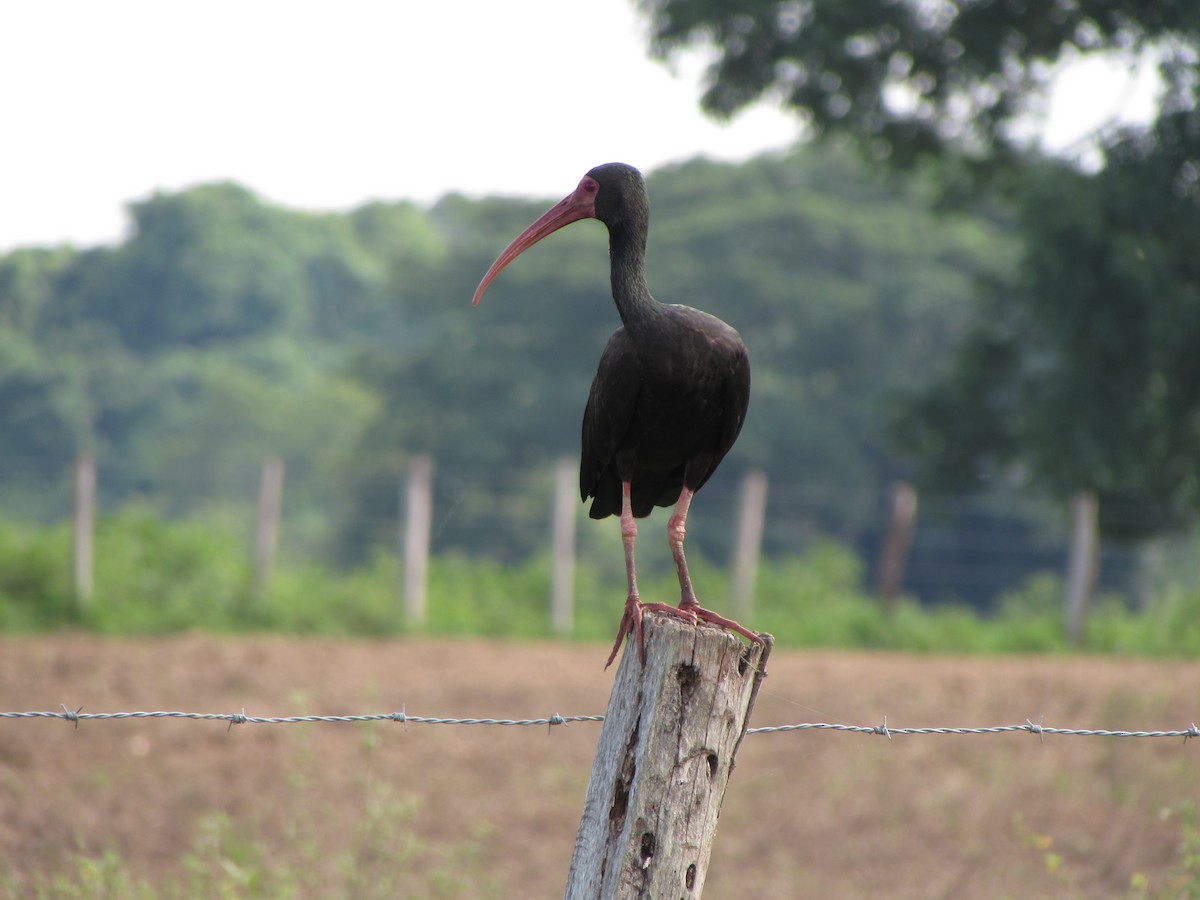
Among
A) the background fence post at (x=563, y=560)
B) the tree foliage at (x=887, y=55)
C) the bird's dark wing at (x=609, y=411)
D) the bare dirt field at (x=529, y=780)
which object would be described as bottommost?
the bare dirt field at (x=529, y=780)

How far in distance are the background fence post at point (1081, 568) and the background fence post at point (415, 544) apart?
6.39 m

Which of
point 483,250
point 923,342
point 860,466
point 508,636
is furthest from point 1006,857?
point 483,250

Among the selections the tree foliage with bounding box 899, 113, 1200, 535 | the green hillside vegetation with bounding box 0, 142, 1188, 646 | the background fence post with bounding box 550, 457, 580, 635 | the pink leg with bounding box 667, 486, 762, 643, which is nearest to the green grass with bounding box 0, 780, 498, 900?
the pink leg with bounding box 667, 486, 762, 643

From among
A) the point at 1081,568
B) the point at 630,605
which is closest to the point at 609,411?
the point at 630,605

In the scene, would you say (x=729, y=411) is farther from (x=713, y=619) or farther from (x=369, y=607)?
(x=369, y=607)

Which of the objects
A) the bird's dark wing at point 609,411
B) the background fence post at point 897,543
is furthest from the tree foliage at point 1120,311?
the bird's dark wing at point 609,411

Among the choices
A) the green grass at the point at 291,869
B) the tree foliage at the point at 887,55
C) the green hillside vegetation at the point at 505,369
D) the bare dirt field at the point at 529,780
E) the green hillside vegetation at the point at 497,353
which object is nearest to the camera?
the green grass at the point at 291,869

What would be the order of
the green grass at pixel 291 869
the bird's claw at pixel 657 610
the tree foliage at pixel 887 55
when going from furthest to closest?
the tree foliage at pixel 887 55
the green grass at pixel 291 869
the bird's claw at pixel 657 610

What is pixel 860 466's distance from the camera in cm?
3138

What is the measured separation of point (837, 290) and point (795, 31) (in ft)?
63.7

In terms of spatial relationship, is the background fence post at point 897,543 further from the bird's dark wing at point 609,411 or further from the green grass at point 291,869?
the bird's dark wing at point 609,411

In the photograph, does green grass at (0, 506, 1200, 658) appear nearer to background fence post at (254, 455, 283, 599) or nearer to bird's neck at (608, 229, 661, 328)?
background fence post at (254, 455, 283, 599)

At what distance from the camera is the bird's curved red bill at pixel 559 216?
374 cm

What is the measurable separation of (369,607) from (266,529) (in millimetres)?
1349
